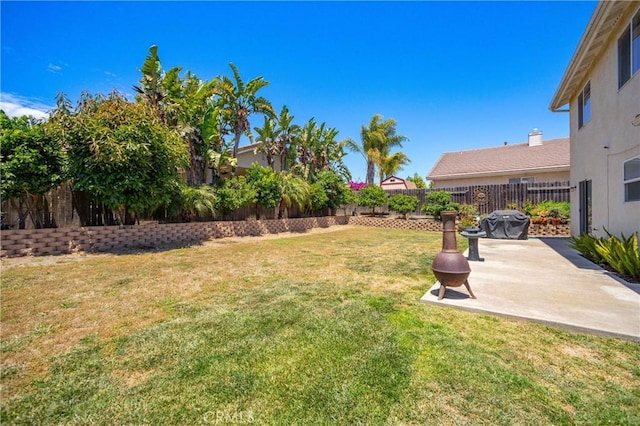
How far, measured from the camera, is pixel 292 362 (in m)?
2.64

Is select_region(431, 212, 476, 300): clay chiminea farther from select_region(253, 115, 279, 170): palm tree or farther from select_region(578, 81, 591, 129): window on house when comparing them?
select_region(253, 115, 279, 170): palm tree

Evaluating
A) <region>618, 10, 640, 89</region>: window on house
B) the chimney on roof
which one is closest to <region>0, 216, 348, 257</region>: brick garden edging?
<region>618, 10, 640, 89</region>: window on house

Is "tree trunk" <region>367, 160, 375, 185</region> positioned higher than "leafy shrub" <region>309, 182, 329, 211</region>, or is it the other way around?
"tree trunk" <region>367, 160, 375, 185</region>

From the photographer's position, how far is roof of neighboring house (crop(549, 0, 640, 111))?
577cm

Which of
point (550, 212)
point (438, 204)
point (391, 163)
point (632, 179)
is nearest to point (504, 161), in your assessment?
point (438, 204)

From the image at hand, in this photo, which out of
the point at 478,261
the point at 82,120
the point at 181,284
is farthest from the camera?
the point at 82,120

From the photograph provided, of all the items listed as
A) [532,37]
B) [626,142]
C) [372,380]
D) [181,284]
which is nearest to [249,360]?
[372,380]

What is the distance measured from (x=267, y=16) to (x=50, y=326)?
10.8 meters

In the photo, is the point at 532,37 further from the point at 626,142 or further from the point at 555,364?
the point at 555,364

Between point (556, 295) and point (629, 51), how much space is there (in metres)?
5.84

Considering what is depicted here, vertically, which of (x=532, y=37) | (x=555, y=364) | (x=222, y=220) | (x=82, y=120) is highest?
(x=532, y=37)

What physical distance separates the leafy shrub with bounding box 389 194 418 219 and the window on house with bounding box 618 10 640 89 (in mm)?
12024

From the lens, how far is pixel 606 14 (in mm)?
5828

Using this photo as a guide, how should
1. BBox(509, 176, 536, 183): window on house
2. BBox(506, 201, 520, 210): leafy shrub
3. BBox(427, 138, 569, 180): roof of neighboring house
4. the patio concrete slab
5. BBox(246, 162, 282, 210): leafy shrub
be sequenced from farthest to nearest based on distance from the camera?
BBox(509, 176, 536, 183): window on house → BBox(427, 138, 569, 180): roof of neighboring house → BBox(506, 201, 520, 210): leafy shrub → BBox(246, 162, 282, 210): leafy shrub → the patio concrete slab
